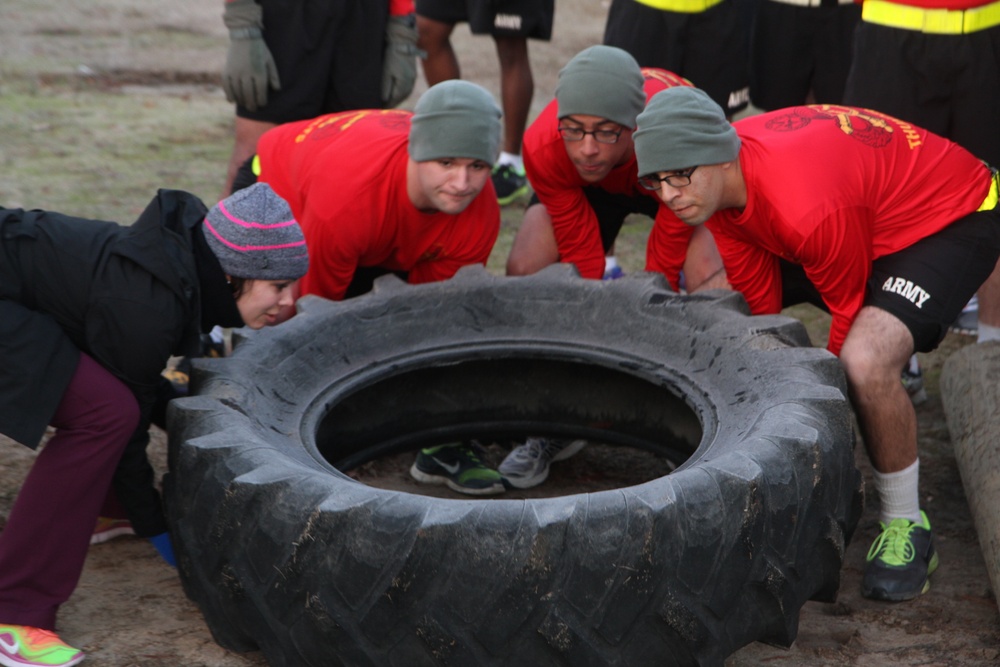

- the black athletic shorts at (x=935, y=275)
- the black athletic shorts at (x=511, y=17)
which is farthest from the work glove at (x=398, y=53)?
the black athletic shorts at (x=935, y=275)

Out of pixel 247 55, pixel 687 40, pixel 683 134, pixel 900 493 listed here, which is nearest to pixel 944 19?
pixel 687 40

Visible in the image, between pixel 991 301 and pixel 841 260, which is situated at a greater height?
pixel 841 260

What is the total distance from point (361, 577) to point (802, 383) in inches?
43.7

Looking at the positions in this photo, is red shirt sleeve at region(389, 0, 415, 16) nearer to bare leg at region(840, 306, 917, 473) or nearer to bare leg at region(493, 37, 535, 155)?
bare leg at region(493, 37, 535, 155)

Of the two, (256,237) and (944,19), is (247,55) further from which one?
(944,19)

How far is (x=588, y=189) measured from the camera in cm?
379

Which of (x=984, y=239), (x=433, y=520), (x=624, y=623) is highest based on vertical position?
(x=984, y=239)

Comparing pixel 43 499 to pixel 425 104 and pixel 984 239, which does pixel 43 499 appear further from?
pixel 984 239

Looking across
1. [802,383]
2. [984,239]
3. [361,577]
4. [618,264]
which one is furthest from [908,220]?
[618,264]

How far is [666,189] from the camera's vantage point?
9.68ft

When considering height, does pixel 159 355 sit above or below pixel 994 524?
above

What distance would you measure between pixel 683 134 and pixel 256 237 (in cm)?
102

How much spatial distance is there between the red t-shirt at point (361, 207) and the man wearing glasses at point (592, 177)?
204 mm

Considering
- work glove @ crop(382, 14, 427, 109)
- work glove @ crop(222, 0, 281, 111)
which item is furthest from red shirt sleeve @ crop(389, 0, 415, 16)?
work glove @ crop(222, 0, 281, 111)
